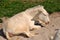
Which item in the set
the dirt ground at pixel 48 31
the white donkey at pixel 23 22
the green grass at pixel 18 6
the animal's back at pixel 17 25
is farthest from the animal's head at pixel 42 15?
the green grass at pixel 18 6

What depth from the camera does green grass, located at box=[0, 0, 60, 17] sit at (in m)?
10.5

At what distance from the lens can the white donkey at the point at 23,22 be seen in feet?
27.7

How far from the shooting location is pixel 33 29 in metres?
9.05

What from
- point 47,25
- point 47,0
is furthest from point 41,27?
point 47,0

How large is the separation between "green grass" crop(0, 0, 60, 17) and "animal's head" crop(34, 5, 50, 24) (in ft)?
4.51

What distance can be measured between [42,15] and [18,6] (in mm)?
2089

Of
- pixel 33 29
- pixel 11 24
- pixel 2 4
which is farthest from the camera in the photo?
pixel 2 4

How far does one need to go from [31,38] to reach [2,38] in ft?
3.02

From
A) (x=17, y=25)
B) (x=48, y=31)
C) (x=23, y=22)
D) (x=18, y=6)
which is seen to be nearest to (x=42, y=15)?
(x=48, y=31)

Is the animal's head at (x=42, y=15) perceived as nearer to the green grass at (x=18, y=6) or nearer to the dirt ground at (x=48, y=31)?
the dirt ground at (x=48, y=31)

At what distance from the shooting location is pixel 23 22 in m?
8.63

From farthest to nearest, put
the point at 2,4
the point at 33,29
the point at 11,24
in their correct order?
the point at 2,4, the point at 33,29, the point at 11,24

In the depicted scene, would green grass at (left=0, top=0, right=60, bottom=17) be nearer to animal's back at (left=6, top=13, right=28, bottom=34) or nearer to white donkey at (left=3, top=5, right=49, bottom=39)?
white donkey at (left=3, top=5, right=49, bottom=39)

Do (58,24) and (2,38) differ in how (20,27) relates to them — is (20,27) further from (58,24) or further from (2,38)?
(58,24)
